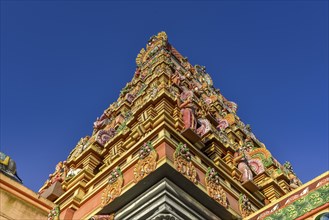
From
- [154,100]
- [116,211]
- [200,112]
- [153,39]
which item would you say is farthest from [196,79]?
A: [116,211]

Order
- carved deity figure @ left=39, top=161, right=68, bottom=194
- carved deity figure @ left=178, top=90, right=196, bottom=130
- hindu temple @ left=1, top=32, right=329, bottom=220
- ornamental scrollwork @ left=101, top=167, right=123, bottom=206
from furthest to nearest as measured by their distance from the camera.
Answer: carved deity figure @ left=39, top=161, right=68, bottom=194, carved deity figure @ left=178, top=90, right=196, bottom=130, ornamental scrollwork @ left=101, top=167, right=123, bottom=206, hindu temple @ left=1, top=32, right=329, bottom=220

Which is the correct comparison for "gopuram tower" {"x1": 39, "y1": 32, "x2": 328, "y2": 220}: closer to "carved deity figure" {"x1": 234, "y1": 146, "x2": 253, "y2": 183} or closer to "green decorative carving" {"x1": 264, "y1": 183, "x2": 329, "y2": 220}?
"carved deity figure" {"x1": 234, "y1": 146, "x2": 253, "y2": 183}

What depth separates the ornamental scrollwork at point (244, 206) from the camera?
11.6 metres

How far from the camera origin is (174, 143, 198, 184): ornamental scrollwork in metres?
10.1

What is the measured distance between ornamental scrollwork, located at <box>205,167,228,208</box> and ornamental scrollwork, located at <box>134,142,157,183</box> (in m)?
1.60

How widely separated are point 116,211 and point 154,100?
522 centimetres

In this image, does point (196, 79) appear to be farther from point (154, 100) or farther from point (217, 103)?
point (154, 100)

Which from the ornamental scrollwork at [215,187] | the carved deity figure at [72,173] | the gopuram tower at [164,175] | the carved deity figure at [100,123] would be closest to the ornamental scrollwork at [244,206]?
the gopuram tower at [164,175]

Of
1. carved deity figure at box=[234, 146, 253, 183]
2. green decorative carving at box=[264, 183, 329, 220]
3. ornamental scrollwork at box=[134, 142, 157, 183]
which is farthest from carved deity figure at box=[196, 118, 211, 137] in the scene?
green decorative carving at box=[264, 183, 329, 220]

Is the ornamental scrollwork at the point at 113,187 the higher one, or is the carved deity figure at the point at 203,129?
the carved deity figure at the point at 203,129

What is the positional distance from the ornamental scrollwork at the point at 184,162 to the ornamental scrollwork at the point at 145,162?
0.55m

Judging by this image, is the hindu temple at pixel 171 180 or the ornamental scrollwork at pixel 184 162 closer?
the hindu temple at pixel 171 180

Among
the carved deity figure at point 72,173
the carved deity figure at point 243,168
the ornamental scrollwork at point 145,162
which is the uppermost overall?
the carved deity figure at point 72,173

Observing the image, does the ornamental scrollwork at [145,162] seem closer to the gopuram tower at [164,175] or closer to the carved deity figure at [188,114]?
the gopuram tower at [164,175]
